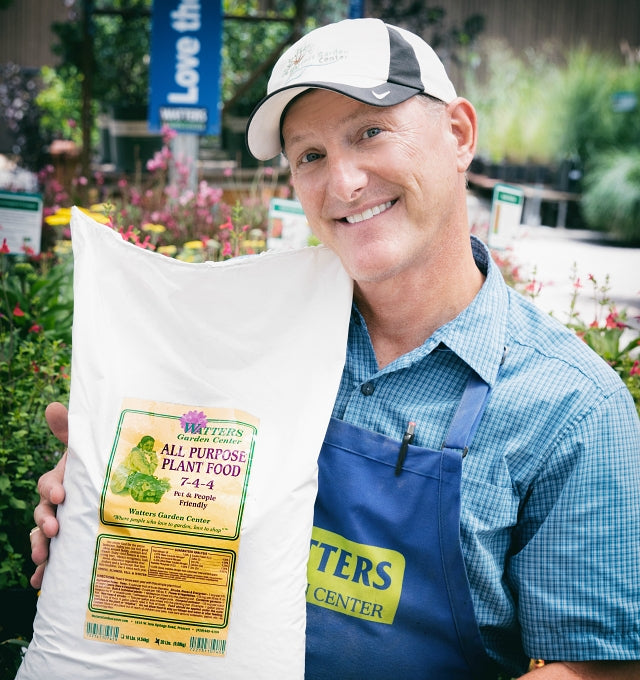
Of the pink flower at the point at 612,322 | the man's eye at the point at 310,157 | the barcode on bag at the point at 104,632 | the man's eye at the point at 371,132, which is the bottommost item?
the barcode on bag at the point at 104,632

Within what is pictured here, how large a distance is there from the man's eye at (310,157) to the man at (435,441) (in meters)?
0.01

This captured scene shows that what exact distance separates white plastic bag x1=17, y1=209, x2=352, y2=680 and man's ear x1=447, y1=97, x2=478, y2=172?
357 mm

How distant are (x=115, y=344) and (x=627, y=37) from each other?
38.4 ft

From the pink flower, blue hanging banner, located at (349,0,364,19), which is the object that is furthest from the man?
→ blue hanging banner, located at (349,0,364,19)

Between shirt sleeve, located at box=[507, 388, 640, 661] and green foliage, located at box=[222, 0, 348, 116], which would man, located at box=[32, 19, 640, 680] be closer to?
shirt sleeve, located at box=[507, 388, 640, 661]

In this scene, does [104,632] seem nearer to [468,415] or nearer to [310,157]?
[468,415]

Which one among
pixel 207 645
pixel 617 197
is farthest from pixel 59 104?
pixel 207 645

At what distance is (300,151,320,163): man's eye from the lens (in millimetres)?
1447

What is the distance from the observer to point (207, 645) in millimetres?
1212

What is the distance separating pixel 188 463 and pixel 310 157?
651mm

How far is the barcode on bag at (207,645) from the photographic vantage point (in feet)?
3.97

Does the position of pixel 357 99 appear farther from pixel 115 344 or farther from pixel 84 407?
pixel 84 407

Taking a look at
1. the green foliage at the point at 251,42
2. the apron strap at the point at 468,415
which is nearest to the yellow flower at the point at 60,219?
the apron strap at the point at 468,415

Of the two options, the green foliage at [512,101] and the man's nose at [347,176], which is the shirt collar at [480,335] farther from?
the green foliage at [512,101]
